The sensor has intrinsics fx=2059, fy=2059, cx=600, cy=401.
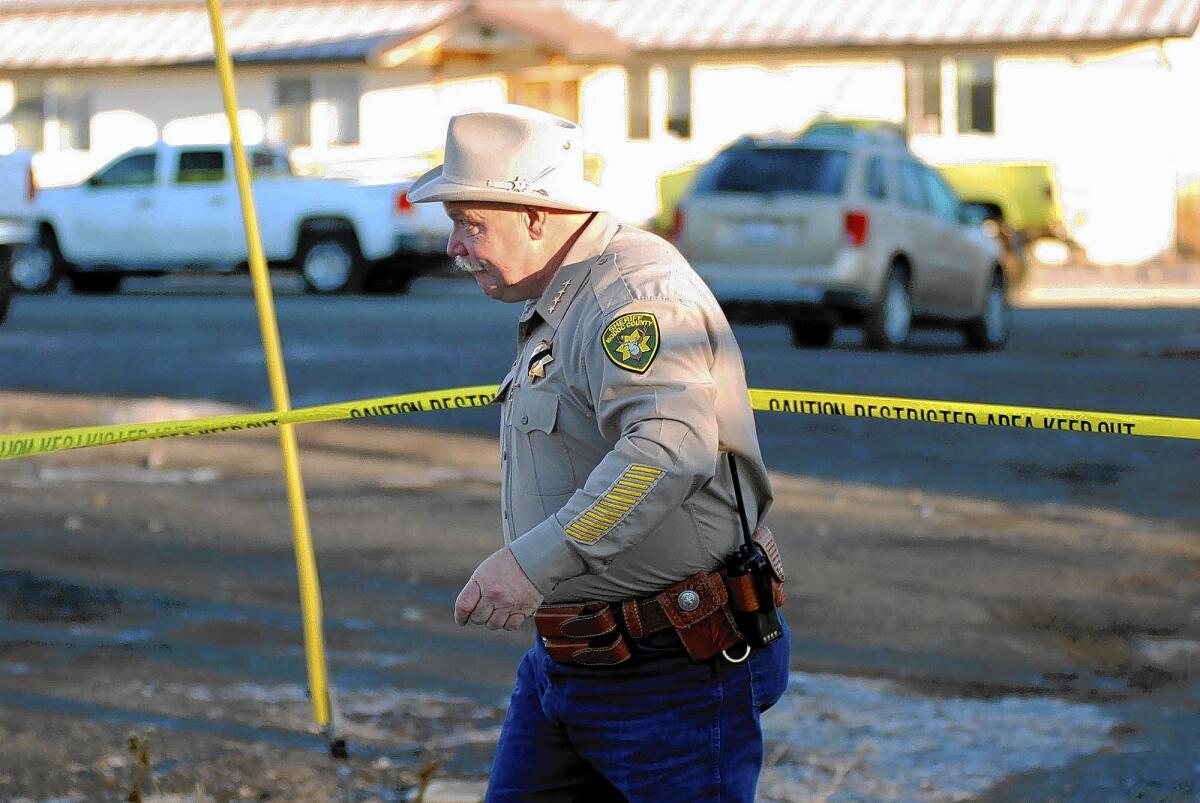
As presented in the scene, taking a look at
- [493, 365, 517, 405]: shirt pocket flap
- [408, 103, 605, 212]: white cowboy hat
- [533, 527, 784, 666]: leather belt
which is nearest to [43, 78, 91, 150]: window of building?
[493, 365, 517, 405]: shirt pocket flap

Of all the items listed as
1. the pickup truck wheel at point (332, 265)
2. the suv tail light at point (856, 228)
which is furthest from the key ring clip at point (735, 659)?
the pickup truck wheel at point (332, 265)

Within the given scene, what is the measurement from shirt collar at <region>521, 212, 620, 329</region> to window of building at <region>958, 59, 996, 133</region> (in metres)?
30.8

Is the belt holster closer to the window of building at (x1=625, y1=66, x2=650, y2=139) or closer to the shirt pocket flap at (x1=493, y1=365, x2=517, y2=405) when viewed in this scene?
the shirt pocket flap at (x1=493, y1=365, x2=517, y2=405)

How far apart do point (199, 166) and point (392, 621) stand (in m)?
17.6

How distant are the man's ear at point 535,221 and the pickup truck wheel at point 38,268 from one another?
21.5m

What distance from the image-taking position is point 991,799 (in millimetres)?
5133

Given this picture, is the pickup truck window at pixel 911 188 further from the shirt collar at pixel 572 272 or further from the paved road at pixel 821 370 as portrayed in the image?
the shirt collar at pixel 572 272

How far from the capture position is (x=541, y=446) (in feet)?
10.9

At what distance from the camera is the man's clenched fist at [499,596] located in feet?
10.3

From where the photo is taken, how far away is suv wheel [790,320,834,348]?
16781 mm

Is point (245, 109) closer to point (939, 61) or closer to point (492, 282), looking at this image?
point (939, 61)

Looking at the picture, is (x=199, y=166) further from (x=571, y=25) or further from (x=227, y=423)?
(x=227, y=423)

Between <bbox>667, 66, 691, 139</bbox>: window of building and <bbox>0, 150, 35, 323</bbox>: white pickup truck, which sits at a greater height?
<bbox>0, 150, 35, 323</bbox>: white pickup truck

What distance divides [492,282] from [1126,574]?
5020mm
